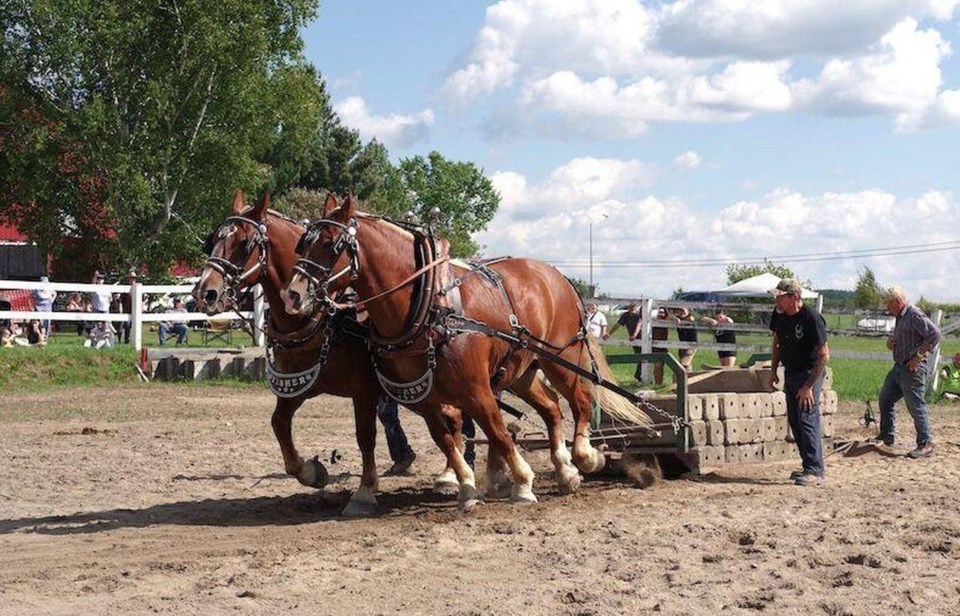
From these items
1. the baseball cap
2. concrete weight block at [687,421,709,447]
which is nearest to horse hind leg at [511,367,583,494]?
concrete weight block at [687,421,709,447]

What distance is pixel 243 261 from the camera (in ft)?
29.0

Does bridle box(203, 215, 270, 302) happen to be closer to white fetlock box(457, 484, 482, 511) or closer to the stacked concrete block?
white fetlock box(457, 484, 482, 511)

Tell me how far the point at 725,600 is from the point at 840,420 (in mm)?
10541

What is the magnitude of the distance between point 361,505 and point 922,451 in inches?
235

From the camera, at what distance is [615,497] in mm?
9688

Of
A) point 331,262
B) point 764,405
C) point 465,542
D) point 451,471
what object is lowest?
point 465,542

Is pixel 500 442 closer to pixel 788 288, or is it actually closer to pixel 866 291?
pixel 788 288

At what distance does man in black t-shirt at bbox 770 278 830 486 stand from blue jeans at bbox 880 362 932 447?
87.8 inches

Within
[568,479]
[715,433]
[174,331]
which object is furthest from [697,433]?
[174,331]

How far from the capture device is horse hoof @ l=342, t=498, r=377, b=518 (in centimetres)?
922

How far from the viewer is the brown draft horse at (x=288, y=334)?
343 inches

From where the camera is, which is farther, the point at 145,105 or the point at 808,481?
the point at 145,105

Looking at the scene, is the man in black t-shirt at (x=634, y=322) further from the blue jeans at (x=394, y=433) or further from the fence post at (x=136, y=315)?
the blue jeans at (x=394, y=433)

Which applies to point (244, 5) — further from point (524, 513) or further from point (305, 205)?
point (524, 513)
